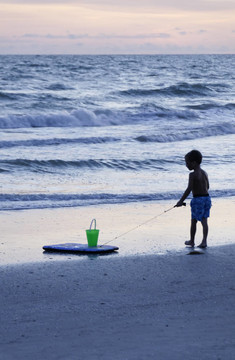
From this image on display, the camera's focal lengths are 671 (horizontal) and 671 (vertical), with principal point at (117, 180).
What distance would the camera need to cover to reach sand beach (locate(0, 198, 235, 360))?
12.9ft

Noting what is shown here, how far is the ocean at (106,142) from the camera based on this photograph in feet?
35.9

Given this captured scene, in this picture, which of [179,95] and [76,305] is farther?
[179,95]

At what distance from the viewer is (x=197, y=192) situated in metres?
7.13

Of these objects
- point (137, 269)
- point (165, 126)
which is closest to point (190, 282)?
point (137, 269)

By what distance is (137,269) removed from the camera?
5.92 metres

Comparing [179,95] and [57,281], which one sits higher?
[179,95]

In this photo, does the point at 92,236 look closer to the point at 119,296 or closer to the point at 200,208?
the point at 200,208

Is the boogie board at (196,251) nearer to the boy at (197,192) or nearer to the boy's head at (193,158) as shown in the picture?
the boy at (197,192)

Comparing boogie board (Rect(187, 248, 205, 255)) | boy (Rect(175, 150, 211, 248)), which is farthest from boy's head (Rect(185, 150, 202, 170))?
boogie board (Rect(187, 248, 205, 255))

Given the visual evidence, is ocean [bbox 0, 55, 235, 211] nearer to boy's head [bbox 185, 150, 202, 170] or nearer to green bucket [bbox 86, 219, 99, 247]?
green bucket [bbox 86, 219, 99, 247]

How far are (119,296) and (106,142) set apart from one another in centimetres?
1383

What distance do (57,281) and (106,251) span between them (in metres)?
1.27

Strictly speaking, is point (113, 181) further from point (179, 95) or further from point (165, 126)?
point (179, 95)

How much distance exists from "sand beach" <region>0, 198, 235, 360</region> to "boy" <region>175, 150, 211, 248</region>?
243mm
